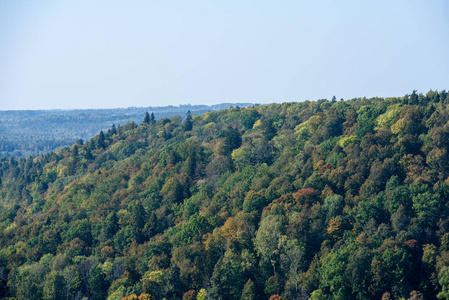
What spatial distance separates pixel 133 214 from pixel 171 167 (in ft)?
77.9

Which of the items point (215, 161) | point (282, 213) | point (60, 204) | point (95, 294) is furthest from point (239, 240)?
point (60, 204)

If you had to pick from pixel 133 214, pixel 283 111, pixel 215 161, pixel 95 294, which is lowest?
pixel 95 294

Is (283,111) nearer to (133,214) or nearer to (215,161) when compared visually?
(215,161)

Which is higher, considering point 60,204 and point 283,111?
point 283,111

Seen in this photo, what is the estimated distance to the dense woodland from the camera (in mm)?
66562

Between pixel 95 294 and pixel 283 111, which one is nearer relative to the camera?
pixel 95 294

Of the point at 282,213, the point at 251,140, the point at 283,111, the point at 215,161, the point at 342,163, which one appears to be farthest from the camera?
the point at 283,111

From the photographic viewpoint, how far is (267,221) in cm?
7662

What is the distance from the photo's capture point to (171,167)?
116 m

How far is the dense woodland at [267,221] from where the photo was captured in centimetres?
6656

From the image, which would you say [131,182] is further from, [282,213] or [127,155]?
[282,213]

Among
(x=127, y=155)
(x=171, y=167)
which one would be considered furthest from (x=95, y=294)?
(x=127, y=155)

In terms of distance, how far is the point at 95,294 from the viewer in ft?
245

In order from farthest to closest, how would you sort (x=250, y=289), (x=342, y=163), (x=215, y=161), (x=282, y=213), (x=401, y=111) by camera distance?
(x=215, y=161)
(x=401, y=111)
(x=342, y=163)
(x=282, y=213)
(x=250, y=289)
